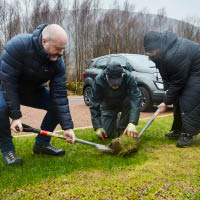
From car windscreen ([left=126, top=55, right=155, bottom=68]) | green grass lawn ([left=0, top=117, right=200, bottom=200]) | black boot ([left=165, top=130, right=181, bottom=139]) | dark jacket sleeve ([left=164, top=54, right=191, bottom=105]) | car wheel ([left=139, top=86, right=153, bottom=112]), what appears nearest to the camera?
green grass lawn ([left=0, top=117, right=200, bottom=200])

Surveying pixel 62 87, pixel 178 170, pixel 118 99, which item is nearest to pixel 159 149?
pixel 178 170

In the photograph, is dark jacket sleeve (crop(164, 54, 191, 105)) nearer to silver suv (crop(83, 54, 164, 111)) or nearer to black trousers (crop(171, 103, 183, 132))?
black trousers (crop(171, 103, 183, 132))

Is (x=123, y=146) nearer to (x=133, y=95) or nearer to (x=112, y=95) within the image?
(x=133, y=95)

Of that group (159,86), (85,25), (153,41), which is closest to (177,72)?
(153,41)

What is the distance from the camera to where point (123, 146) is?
11.2 ft

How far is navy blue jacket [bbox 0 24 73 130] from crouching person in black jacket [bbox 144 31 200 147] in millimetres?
1510

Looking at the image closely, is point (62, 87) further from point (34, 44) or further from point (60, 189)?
point (60, 189)

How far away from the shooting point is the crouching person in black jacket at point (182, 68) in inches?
140

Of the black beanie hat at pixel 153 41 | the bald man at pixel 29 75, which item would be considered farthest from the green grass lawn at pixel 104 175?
the black beanie hat at pixel 153 41

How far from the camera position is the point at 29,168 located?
3041 mm

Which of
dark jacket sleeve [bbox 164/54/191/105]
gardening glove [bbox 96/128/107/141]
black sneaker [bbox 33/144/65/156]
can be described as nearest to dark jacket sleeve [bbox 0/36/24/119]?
black sneaker [bbox 33/144/65/156]

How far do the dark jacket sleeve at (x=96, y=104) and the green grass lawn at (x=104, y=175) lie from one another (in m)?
0.60

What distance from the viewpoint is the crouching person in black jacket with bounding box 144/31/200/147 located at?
11.7ft

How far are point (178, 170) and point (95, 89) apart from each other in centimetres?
200
